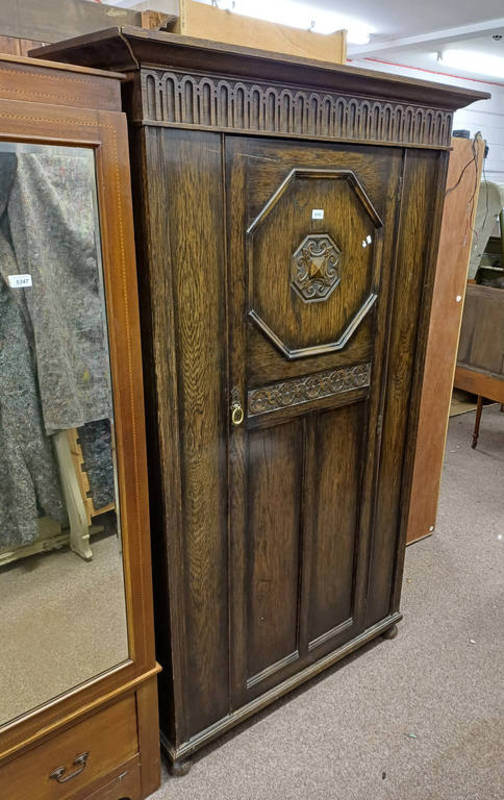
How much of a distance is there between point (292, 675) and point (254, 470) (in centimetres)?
73

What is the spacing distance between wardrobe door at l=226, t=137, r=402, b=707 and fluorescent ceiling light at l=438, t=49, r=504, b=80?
19.9 ft

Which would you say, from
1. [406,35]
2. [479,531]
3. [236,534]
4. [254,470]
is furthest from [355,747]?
[406,35]

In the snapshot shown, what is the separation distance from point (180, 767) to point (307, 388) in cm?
107

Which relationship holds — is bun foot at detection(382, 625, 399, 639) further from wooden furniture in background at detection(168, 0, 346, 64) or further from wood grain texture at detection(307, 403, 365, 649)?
wooden furniture in background at detection(168, 0, 346, 64)

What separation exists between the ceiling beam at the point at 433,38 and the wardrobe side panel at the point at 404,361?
14.1 ft

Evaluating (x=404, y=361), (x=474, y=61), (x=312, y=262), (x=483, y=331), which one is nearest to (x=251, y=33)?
(x=312, y=262)

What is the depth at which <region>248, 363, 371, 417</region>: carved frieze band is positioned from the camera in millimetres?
1434

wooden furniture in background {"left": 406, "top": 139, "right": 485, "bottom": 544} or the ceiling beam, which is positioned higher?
the ceiling beam

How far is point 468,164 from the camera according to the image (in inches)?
87.7

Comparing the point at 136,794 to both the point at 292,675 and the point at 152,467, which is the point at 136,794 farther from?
the point at 152,467

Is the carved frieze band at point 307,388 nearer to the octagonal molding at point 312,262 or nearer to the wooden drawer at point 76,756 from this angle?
the octagonal molding at point 312,262

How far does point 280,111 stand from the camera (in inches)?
48.9

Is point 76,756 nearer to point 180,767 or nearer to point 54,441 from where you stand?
point 180,767

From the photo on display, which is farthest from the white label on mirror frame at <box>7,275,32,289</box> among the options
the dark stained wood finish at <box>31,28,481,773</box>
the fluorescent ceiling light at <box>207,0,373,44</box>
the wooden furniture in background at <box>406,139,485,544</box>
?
the fluorescent ceiling light at <box>207,0,373,44</box>
